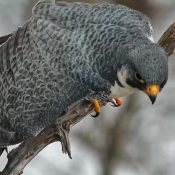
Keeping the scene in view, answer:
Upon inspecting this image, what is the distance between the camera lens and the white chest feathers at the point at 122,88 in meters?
4.04

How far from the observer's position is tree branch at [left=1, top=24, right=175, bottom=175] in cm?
Result: 418

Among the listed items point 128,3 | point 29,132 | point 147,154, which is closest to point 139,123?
point 147,154

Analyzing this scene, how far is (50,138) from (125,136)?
3437 millimetres

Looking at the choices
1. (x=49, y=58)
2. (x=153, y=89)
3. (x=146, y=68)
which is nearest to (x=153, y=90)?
(x=153, y=89)

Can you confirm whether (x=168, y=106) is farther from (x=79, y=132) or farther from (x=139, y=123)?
(x=79, y=132)

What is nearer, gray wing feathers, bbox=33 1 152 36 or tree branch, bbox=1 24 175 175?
tree branch, bbox=1 24 175 175

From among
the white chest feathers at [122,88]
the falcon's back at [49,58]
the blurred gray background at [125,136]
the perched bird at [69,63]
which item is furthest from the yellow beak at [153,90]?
the blurred gray background at [125,136]

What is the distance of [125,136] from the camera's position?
761 cm

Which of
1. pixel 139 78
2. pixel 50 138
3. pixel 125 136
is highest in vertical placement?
pixel 139 78

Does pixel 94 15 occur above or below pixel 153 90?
above

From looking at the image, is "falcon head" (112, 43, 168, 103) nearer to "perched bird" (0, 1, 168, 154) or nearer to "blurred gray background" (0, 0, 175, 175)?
"perched bird" (0, 1, 168, 154)

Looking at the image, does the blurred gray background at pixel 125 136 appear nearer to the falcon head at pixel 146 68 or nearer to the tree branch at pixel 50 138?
the tree branch at pixel 50 138

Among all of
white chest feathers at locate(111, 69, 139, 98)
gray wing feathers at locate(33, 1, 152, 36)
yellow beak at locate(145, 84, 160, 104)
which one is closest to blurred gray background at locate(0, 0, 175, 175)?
gray wing feathers at locate(33, 1, 152, 36)

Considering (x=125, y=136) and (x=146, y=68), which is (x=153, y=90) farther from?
(x=125, y=136)
